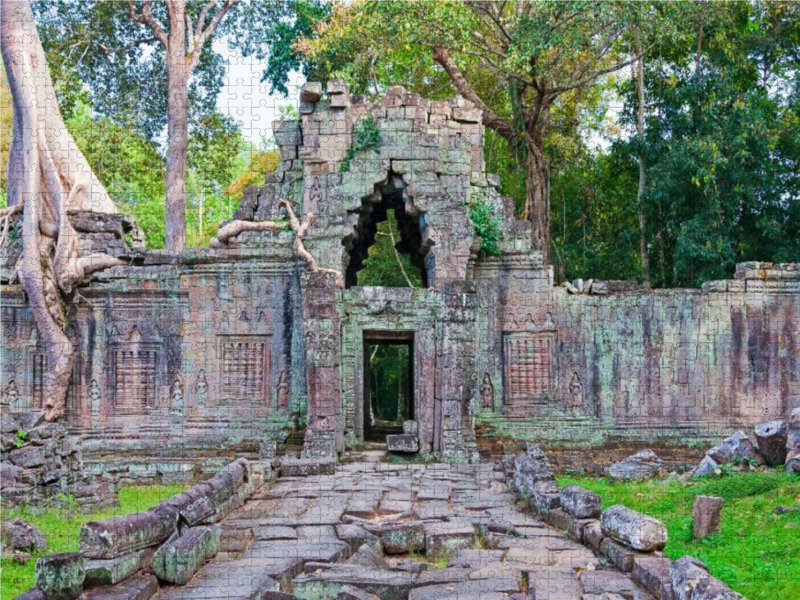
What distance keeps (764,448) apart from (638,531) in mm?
5588

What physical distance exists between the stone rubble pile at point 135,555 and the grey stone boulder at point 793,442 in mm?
6352

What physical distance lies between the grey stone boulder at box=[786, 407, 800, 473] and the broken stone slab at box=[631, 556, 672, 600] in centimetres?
458

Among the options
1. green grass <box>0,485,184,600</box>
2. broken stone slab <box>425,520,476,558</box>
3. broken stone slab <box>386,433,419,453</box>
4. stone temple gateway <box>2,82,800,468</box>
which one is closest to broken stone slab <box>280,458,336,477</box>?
broken stone slab <box>386,433,419,453</box>

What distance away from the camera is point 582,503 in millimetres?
7730

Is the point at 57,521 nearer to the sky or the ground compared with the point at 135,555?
nearer to the ground

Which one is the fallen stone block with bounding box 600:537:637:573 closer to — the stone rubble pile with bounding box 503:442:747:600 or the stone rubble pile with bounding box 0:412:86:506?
the stone rubble pile with bounding box 503:442:747:600

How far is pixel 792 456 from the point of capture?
1040 cm

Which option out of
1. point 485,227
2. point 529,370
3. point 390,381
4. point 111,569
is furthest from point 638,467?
point 390,381

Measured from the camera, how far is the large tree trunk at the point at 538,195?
19.6 m

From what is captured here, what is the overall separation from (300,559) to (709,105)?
14.9 metres

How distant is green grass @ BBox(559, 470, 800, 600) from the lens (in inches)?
261

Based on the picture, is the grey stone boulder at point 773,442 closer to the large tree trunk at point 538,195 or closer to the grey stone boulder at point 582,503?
the grey stone boulder at point 582,503

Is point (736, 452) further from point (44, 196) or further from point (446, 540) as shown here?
point (44, 196)

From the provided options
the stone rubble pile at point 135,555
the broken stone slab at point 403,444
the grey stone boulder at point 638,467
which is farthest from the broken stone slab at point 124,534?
the grey stone boulder at point 638,467
